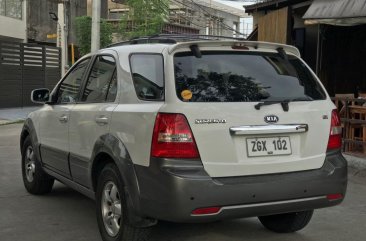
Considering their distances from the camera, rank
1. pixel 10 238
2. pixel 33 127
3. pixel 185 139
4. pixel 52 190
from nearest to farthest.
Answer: pixel 185 139 → pixel 10 238 → pixel 33 127 → pixel 52 190

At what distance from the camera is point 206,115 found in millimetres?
3801

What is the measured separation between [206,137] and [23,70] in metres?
18.6

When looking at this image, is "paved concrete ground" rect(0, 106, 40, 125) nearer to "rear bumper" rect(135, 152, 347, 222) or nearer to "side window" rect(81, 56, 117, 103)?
"side window" rect(81, 56, 117, 103)

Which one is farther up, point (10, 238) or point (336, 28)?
point (336, 28)

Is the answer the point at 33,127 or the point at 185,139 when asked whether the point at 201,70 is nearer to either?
the point at 185,139

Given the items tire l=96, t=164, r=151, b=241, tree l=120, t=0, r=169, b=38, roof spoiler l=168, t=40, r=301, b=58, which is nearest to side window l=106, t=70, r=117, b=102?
tire l=96, t=164, r=151, b=241

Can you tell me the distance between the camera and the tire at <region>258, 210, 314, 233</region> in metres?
4.90

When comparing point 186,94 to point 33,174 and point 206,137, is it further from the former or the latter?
point 33,174

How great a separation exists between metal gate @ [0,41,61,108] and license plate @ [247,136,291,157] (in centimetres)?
1741

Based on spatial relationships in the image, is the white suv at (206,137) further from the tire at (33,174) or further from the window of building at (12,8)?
the window of building at (12,8)

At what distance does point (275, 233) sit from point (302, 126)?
139 centimetres

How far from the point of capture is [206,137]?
3787 millimetres

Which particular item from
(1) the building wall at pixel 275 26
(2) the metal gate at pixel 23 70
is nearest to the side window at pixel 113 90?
(1) the building wall at pixel 275 26

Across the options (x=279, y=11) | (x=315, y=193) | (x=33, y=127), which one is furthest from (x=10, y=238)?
Result: (x=279, y=11)
